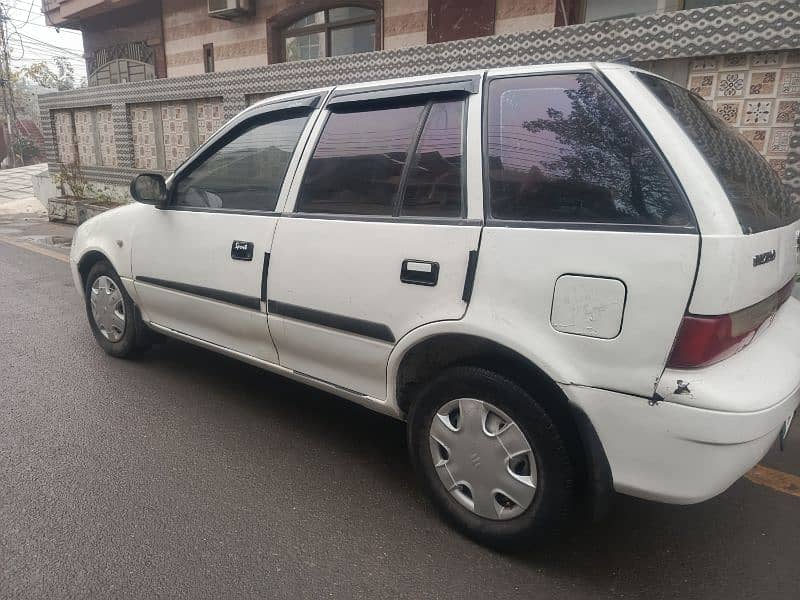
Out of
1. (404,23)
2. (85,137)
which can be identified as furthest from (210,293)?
(85,137)

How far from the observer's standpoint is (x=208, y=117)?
30.2 feet

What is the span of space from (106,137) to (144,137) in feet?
5.01

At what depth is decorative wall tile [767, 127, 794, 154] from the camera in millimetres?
4316

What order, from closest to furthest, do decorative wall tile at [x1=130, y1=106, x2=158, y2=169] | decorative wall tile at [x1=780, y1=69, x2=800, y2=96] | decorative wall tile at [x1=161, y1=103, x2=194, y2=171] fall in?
decorative wall tile at [x1=780, y1=69, x2=800, y2=96], decorative wall tile at [x1=161, y1=103, x2=194, y2=171], decorative wall tile at [x1=130, y1=106, x2=158, y2=169]

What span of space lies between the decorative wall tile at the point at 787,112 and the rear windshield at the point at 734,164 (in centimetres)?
263

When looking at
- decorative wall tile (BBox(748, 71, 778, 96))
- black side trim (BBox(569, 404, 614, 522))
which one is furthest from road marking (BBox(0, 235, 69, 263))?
decorative wall tile (BBox(748, 71, 778, 96))

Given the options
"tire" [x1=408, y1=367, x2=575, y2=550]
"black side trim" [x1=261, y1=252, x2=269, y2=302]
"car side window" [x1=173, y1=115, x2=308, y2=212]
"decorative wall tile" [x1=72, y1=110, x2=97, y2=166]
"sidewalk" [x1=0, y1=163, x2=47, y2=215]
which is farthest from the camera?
"sidewalk" [x1=0, y1=163, x2=47, y2=215]

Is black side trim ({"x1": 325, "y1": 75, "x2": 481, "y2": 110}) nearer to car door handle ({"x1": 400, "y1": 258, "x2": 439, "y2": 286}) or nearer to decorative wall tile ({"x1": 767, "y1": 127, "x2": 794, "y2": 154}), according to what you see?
car door handle ({"x1": 400, "y1": 258, "x2": 439, "y2": 286})

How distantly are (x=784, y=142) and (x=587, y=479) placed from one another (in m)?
3.87

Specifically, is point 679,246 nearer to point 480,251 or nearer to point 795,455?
point 480,251

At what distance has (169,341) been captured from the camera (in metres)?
4.27

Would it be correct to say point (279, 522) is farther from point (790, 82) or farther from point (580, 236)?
point (790, 82)

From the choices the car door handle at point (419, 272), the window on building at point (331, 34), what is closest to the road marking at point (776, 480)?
the car door handle at point (419, 272)

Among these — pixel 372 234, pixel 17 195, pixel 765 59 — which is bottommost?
pixel 17 195
